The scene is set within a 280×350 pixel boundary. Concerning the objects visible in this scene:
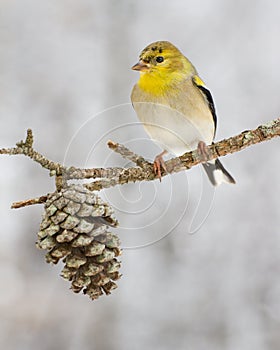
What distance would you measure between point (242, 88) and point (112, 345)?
1446 mm

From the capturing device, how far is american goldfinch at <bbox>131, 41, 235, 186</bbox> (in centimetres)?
123

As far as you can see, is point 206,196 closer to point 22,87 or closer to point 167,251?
point 167,251

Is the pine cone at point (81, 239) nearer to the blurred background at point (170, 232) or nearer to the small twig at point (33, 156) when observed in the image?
the small twig at point (33, 156)

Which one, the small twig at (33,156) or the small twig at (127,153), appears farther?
the small twig at (127,153)

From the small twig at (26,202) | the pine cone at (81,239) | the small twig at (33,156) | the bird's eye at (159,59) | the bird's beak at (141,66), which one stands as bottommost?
the pine cone at (81,239)

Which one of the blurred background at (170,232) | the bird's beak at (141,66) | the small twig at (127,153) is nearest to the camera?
the small twig at (127,153)

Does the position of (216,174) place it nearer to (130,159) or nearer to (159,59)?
(159,59)

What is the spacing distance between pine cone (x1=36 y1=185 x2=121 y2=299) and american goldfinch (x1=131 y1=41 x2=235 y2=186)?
0.53 meters

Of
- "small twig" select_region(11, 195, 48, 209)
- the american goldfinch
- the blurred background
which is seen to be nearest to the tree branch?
"small twig" select_region(11, 195, 48, 209)

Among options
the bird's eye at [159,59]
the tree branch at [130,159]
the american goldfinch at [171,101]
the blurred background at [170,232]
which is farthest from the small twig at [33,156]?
the blurred background at [170,232]

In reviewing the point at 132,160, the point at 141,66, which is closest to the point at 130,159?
the point at 132,160

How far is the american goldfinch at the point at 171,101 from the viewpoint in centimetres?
123

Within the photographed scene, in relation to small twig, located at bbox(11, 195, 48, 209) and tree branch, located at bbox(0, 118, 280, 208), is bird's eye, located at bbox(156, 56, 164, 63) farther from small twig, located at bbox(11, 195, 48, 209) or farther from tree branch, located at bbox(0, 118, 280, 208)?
small twig, located at bbox(11, 195, 48, 209)

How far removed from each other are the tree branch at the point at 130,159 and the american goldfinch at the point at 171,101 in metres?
0.26
